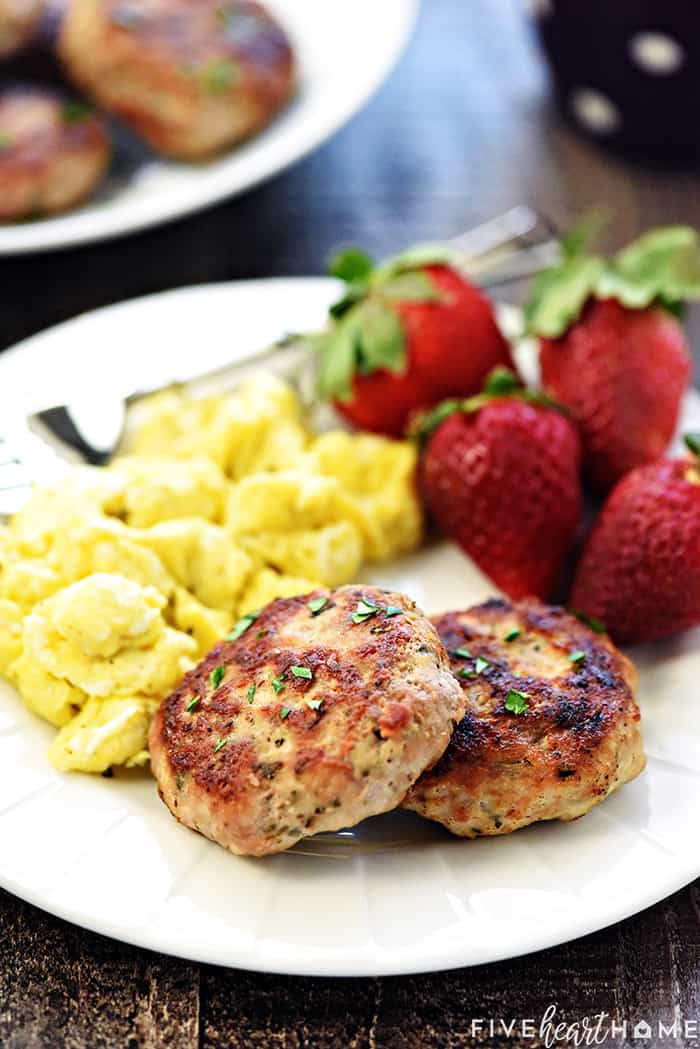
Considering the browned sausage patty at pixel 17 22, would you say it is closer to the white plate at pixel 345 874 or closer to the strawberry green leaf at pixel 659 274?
the strawberry green leaf at pixel 659 274

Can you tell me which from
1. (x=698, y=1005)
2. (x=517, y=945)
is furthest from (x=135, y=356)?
(x=698, y=1005)

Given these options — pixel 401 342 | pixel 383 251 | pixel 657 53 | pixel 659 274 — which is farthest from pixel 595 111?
pixel 401 342

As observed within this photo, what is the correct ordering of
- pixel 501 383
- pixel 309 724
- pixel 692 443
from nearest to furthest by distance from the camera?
1. pixel 309 724
2. pixel 692 443
3. pixel 501 383

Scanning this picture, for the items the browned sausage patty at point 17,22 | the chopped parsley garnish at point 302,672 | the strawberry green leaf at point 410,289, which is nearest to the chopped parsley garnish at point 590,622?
the chopped parsley garnish at point 302,672

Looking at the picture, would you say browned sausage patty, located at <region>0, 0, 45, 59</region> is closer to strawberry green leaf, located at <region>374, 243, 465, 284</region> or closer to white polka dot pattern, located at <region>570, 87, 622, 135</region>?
strawberry green leaf, located at <region>374, 243, 465, 284</region>

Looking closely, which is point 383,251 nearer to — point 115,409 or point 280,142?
point 280,142
